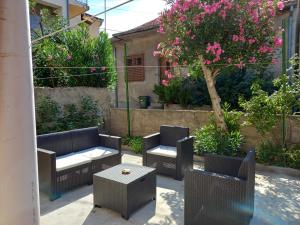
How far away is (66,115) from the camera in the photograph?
6797mm

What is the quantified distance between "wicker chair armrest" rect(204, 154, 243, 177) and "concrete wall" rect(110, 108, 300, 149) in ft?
7.99

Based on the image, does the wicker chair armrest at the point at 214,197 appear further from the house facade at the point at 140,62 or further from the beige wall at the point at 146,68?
the beige wall at the point at 146,68

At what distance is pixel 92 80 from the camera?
761cm

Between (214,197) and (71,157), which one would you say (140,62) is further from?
(214,197)

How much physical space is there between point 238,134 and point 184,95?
329 cm

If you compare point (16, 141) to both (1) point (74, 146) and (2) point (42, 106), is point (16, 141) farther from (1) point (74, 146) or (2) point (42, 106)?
(2) point (42, 106)

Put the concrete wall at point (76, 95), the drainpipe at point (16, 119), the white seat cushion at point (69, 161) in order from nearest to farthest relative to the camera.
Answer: the drainpipe at point (16, 119), the white seat cushion at point (69, 161), the concrete wall at point (76, 95)

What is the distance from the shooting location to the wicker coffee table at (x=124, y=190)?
10.8ft

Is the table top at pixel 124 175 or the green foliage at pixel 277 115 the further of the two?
the green foliage at pixel 277 115

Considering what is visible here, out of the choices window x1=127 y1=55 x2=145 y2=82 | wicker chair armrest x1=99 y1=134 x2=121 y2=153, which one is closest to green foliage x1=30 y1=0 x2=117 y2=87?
wicker chair armrest x1=99 y1=134 x2=121 y2=153

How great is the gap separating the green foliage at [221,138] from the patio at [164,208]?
40.4 inches

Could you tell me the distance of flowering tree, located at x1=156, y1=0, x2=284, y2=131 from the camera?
4.92 meters

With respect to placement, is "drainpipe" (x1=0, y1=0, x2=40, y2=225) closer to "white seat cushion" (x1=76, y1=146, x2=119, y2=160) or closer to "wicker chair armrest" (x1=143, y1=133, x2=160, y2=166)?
"white seat cushion" (x1=76, y1=146, x2=119, y2=160)

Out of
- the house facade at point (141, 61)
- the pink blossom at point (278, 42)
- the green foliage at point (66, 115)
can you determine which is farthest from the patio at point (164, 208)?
the house facade at point (141, 61)
